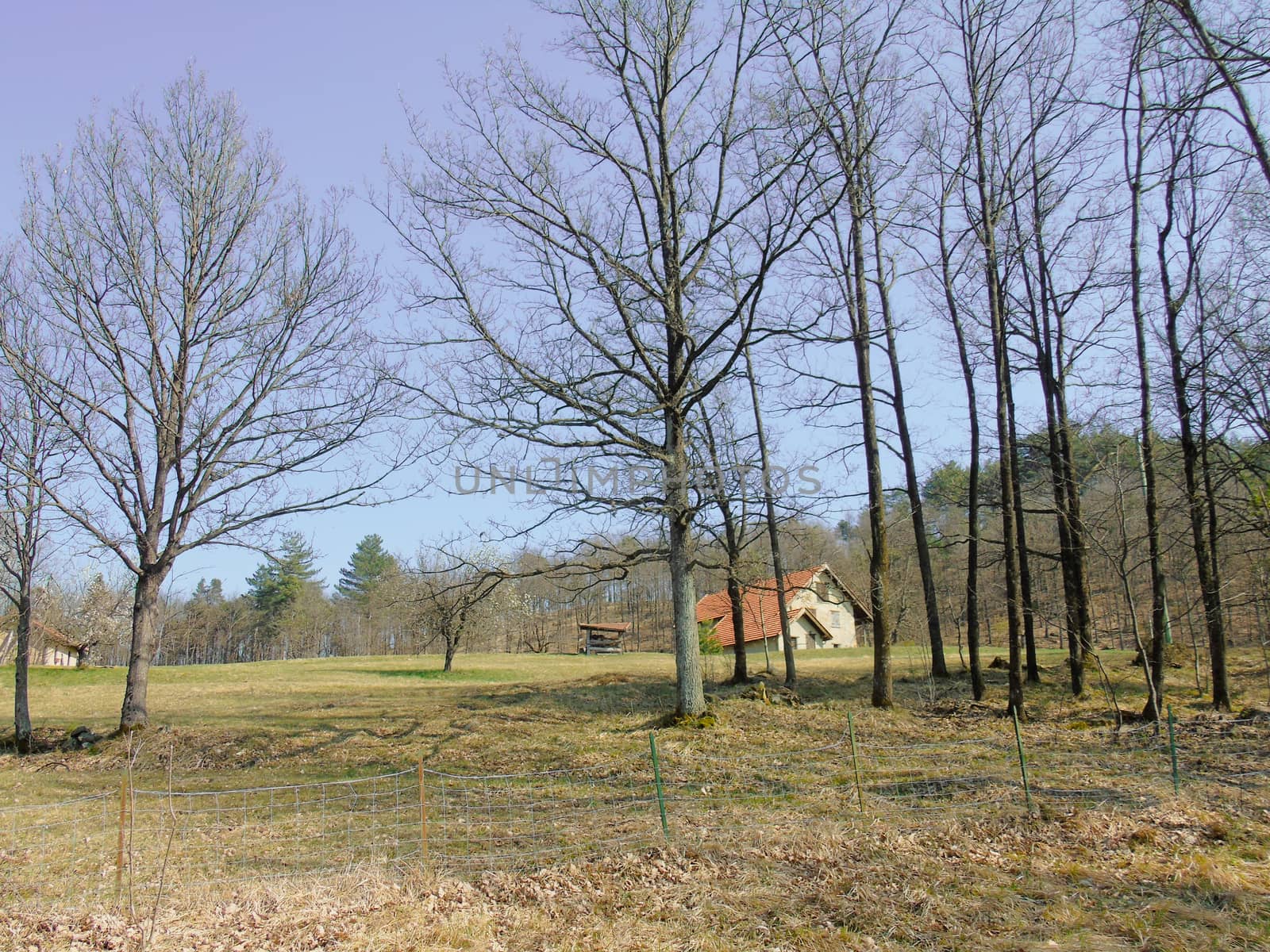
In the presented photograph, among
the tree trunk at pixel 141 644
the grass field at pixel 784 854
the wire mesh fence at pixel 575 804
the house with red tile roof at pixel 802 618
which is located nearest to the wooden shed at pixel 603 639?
the house with red tile roof at pixel 802 618

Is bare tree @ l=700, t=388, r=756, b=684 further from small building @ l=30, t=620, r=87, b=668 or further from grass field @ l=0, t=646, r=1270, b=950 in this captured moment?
small building @ l=30, t=620, r=87, b=668

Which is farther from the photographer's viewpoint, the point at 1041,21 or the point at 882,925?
the point at 1041,21

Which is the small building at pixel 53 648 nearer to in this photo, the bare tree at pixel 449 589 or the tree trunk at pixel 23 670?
the tree trunk at pixel 23 670

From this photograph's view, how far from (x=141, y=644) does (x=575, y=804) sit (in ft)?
34.8

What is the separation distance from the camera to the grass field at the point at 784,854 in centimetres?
513

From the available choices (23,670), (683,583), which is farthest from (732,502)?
(23,670)

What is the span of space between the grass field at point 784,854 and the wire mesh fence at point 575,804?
80 mm

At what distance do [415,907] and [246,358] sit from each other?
13236mm

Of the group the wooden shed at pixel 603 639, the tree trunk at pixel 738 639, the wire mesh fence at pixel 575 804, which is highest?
the tree trunk at pixel 738 639

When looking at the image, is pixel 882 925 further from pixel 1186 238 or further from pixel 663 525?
pixel 1186 238

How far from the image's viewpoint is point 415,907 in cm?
561

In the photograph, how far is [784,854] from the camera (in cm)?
651

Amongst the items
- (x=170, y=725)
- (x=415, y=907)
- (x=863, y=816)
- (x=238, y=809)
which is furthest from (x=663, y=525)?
(x=170, y=725)

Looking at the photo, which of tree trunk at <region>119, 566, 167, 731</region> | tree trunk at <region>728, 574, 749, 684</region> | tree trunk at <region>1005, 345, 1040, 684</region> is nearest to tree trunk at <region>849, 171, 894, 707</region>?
tree trunk at <region>1005, 345, 1040, 684</region>
